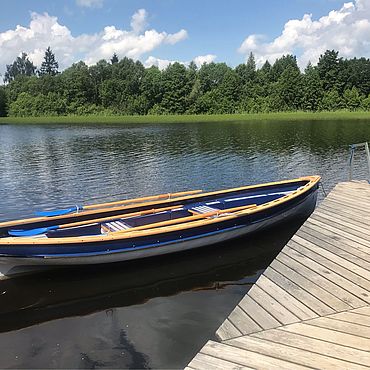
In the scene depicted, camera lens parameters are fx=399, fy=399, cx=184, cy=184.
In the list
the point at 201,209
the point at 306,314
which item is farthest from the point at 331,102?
the point at 306,314

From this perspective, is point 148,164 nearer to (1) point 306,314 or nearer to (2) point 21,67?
(1) point 306,314

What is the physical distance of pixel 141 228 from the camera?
859 centimetres

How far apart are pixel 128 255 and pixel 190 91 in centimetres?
7423

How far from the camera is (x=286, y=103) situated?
242 feet

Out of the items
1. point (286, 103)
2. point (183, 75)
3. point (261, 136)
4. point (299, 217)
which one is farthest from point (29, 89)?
point (299, 217)

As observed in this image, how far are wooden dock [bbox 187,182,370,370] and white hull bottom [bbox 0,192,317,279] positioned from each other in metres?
2.11

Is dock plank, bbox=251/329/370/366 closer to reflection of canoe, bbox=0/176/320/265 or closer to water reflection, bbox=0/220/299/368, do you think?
water reflection, bbox=0/220/299/368

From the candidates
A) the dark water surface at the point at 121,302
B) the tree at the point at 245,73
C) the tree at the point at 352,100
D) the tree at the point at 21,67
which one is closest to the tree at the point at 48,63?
the tree at the point at 21,67

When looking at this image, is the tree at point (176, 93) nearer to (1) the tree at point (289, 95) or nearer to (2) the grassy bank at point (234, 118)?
(2) the grassy bank at point (234, 118)

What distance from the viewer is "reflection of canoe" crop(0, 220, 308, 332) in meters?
7.21

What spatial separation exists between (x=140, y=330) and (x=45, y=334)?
1.52m

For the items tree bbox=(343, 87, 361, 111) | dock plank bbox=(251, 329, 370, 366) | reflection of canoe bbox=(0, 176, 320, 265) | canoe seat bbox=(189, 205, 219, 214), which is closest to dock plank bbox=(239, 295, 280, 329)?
dock plank bbox=(251, 329, 370, 366)

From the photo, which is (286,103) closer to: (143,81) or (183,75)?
(183,75)

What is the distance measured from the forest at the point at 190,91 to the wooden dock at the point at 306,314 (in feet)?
225
